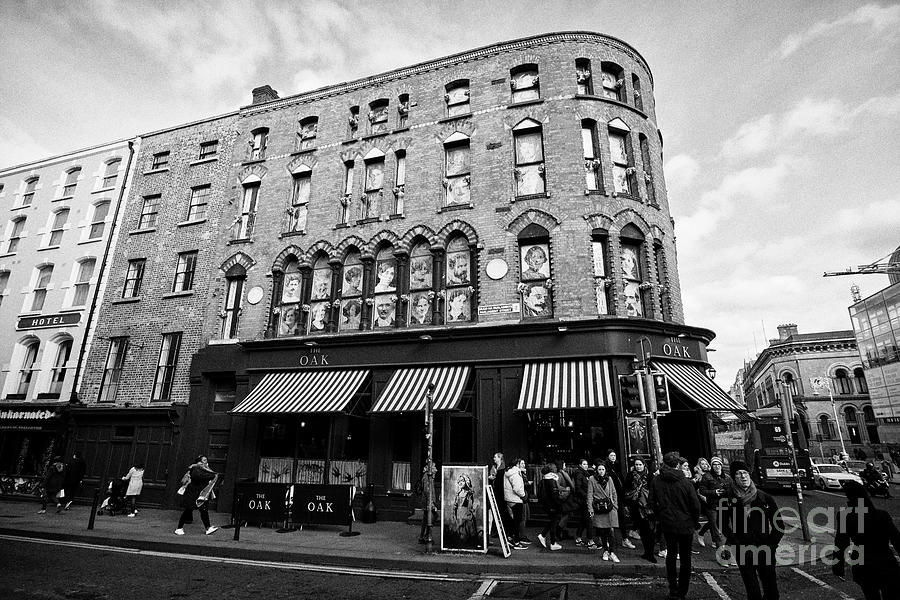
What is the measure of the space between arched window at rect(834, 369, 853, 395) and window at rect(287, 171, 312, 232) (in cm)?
6445

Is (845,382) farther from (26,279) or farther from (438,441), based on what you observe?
(26,279)

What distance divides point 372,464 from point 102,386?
43.3 ft

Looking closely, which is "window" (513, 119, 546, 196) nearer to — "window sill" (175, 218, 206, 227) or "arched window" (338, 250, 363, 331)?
"arched window" (338, 250, 363, 331)

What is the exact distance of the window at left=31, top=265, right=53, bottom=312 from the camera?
76.1ft

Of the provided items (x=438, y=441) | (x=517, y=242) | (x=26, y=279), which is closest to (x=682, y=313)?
(x=517, y=242)

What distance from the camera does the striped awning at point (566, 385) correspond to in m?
12.4

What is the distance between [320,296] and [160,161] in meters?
12.8

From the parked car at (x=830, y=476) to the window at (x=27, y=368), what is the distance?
131 feet

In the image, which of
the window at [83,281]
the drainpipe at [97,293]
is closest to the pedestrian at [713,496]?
the drainpipe at [97,293]

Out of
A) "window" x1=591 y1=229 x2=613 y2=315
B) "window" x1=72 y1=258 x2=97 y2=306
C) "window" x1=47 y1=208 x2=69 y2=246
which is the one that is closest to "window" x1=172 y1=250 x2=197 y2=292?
"window" x1=72 y1=258 x2=97 y2=306

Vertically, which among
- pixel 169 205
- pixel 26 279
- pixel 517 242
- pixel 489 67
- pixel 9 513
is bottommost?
pixel 9 513

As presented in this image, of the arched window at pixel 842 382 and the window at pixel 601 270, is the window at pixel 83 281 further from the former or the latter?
the arched window at pixel 842 382

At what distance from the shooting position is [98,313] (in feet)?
69.0

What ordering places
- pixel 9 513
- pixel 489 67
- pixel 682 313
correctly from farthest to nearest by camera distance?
pixel 489 67 → pixel 682 313 → pixel 9 513
